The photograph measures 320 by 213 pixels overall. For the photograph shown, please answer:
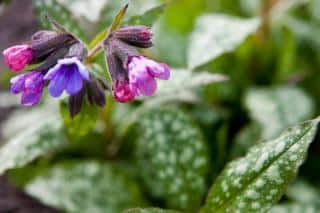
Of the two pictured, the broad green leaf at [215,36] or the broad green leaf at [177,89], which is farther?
the broad green leaf at [215,36]

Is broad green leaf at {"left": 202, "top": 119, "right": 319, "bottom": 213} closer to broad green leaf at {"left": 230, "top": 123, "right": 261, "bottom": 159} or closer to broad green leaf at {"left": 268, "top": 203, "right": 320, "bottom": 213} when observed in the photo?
broad green leaf at {"left": 268, "top": 203, "right": 320, "bottom": 213}

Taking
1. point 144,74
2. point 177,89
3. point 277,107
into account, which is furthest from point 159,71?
point 277,107

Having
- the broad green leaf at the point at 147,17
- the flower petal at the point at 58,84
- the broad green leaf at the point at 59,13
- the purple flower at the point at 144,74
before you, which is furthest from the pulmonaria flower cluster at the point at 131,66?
the broad green leaf at the point at 59,13

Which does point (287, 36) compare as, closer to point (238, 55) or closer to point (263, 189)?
point (238, 55)

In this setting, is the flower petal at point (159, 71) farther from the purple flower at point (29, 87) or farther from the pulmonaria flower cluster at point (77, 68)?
the purple flower at point (29, 87)

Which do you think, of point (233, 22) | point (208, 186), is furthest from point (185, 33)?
point (208, 186)

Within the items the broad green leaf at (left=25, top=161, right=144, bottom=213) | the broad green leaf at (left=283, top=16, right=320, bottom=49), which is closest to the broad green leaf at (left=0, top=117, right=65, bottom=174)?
the broad green leaf at (left=25, top=161, right=144, bottom=213)
